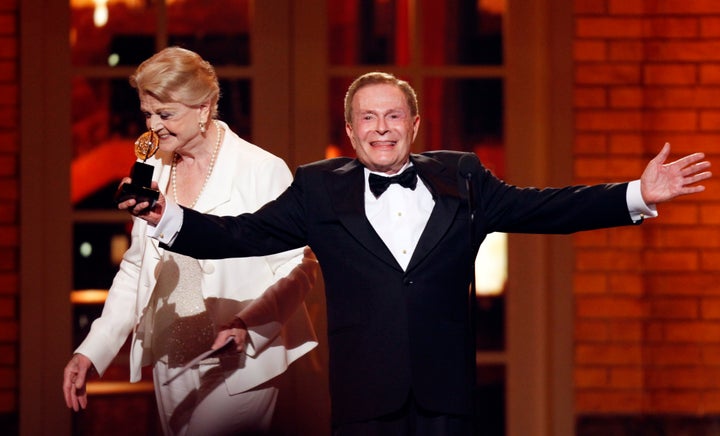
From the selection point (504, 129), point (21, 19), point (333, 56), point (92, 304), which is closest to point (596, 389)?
point (504, 129)

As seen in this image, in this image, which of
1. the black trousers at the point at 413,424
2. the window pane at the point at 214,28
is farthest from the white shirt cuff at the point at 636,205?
the window pane at the point at 214,28

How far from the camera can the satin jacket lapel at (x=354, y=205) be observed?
115 inches

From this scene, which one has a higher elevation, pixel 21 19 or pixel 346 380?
pixel 21 19

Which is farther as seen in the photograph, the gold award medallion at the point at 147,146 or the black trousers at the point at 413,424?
the gold award medallion at the point at 147,146

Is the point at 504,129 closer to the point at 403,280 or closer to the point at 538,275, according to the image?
the point at 538,275

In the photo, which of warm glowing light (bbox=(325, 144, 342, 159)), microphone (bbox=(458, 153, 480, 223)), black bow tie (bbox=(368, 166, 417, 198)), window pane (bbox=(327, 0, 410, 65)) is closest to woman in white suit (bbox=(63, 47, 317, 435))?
black bow tie (bbox=(368, 166, 417, 198))

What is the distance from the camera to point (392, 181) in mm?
3021

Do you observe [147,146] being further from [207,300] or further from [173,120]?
[207,300]

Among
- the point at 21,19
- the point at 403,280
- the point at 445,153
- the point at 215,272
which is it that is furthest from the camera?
the point at 21,19

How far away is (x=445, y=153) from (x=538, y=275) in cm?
204

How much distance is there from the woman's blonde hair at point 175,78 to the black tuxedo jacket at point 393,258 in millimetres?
465

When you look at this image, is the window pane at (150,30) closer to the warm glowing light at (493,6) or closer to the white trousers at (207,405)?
the warm glowing light at (493,6)

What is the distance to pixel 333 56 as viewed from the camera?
5.07 m

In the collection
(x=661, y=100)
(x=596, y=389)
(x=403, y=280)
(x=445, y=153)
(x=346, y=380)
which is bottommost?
(x=596, y=389)
